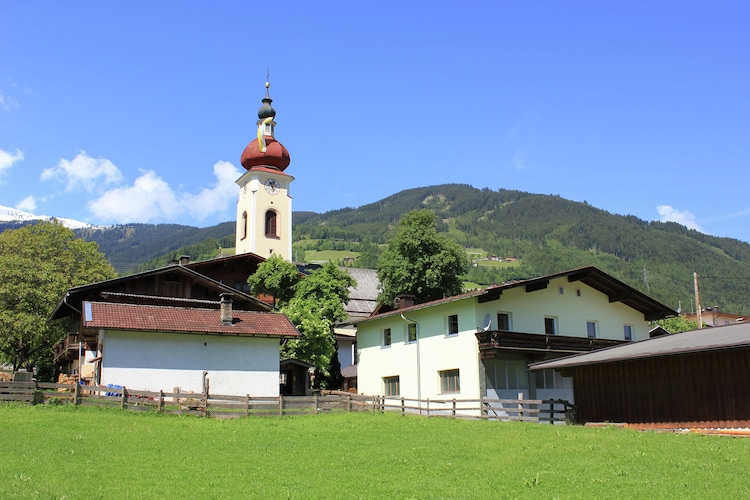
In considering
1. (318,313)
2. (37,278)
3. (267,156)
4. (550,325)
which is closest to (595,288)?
(550,325)

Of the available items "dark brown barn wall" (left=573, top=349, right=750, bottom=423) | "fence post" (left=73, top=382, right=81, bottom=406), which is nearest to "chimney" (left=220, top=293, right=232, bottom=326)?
"fence post" (left=73, top=382, right=81, bottom=406)

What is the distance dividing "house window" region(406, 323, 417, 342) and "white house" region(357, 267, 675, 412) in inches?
2.1

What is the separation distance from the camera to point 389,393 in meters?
39.9

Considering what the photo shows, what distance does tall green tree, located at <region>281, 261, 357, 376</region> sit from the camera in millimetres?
41750

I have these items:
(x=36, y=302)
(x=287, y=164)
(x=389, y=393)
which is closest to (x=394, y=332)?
(x=389, y=393)

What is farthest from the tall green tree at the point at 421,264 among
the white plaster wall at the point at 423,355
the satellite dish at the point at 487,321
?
the satellite dish at the point at 487,321

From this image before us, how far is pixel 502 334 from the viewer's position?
32.3 m

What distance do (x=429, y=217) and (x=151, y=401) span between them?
28525mm

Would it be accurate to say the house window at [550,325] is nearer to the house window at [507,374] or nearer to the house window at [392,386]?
the house window at [507,374]

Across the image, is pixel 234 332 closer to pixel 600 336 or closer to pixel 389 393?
pixel 389 393

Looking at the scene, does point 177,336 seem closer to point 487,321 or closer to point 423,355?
point 423,355

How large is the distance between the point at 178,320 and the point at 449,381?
1351 centimetres

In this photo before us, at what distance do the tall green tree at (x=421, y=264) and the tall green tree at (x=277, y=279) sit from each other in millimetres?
6887

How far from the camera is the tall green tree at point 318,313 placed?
41750 millimetres
